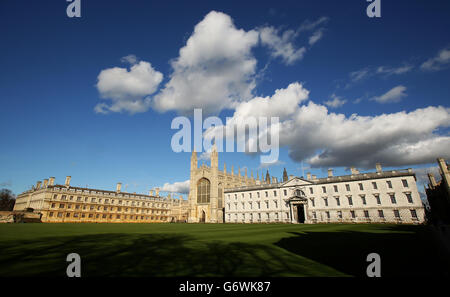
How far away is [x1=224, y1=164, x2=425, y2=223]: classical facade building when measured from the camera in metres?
40.1

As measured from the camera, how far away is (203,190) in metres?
72.6

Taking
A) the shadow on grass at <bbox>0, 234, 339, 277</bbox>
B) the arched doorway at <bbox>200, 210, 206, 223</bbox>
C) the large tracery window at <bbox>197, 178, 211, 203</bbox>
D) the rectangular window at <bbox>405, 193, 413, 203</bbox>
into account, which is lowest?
the shadow on grass at <bbox>0, 234, 339, 277</bbox>

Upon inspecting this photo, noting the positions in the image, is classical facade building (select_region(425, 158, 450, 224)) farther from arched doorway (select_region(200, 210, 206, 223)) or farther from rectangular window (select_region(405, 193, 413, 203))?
arched doorway (select_region(200, 210, 206, 223))

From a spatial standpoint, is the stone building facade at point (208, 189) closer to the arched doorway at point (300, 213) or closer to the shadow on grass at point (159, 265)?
the arched doorway at point (300, 213)

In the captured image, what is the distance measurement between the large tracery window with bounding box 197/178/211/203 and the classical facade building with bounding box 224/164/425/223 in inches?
479

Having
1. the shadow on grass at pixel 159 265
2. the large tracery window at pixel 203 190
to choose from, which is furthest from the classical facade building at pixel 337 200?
the shadow on grass at pixel 159 265

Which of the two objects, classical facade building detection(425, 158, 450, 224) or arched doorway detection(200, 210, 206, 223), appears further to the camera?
arched doorway detection(200, 210, 206, 223)

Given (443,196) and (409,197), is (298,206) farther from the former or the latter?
(443,196)

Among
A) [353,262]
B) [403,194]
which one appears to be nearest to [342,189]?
[403,194]

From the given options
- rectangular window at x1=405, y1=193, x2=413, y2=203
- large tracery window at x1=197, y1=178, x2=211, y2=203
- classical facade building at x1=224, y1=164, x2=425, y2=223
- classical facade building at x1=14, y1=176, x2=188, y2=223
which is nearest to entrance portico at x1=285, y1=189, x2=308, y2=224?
classical facade building at x1=224, y1=164, x2=425, y2=223

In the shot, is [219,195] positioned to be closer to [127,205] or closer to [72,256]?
[127,205]

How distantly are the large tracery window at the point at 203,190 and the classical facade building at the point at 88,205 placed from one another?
25.4 metres

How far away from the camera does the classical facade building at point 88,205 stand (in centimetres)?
6097
